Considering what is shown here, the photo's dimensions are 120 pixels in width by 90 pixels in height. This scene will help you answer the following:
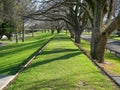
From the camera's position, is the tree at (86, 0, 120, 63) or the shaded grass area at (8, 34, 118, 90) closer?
the shaded grass area at (8, 34, 118, 90)

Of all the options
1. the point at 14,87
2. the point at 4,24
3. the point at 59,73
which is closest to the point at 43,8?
the point at 59,73

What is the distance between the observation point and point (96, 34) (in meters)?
20.3

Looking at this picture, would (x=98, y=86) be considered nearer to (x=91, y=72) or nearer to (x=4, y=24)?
(x=91, y=72)

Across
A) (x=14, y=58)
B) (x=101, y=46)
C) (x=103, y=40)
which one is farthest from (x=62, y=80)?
(x=14, y=58)

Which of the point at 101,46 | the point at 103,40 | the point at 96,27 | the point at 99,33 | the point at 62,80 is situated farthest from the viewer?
the point at 96,27

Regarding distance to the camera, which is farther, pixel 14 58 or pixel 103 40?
pixel 14 58

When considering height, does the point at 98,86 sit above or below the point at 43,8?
below

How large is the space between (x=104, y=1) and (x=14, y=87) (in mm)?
10718

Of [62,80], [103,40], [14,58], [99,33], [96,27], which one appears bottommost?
[14,58]

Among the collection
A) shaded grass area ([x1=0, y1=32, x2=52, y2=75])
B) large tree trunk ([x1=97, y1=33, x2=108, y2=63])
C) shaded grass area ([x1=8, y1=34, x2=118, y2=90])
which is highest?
large tree trunk ([x1=97, y1=33, x2=108, y2=63])

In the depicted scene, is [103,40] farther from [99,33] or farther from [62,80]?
[62,80]

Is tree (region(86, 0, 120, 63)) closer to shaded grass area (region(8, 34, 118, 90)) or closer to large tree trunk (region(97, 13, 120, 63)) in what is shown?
large tree trunk (region(97, 13, 120, 63))

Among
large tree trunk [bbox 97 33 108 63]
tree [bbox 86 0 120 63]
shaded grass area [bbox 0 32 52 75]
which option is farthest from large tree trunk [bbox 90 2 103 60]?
shaded grass area [bbox 0 32 52 75]

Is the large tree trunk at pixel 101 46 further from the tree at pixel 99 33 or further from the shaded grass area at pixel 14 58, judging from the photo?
the shaded grass area at pixel 14 58
